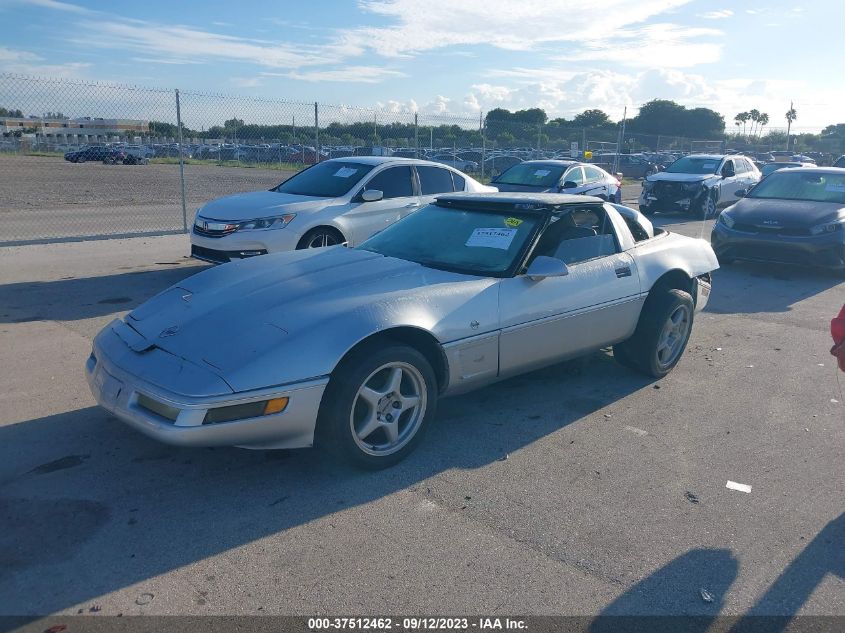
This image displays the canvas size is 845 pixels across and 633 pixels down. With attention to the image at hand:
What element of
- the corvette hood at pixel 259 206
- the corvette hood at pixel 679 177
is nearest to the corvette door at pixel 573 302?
the corvette hood at pixel 259 206

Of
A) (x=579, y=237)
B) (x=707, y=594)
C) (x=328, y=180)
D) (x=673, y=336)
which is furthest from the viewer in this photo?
(x=328, y=180)

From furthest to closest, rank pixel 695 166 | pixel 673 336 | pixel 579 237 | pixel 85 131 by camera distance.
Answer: pixel 85 131, pixel 695 166, pixel 673 336, pixel 579 237

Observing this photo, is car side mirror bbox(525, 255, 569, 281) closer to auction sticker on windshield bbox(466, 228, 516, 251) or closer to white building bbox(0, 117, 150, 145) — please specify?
auction sticker on windshield bbox(466, 228, 516, 251)

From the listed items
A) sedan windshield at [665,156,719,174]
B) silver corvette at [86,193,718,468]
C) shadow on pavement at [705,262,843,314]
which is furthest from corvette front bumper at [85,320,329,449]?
sedan windshield at [665,156,719,174]

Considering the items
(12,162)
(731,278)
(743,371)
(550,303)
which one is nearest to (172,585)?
(550,303)

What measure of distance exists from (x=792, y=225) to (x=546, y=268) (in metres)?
7.24

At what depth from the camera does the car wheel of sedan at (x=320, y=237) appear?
8.38m

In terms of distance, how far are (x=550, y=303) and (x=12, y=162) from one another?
38.9 metres

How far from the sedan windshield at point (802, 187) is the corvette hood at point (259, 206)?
23.8 feet

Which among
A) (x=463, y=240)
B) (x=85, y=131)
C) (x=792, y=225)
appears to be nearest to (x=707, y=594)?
(x=463, y=240)

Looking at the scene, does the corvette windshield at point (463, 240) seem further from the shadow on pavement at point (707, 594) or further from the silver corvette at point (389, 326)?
the shadow on pavement at point (707, 594)

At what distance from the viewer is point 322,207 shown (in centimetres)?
856

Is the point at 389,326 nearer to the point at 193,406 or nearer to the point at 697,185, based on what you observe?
the point at 193,406

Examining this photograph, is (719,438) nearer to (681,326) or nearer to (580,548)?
(681,326)
